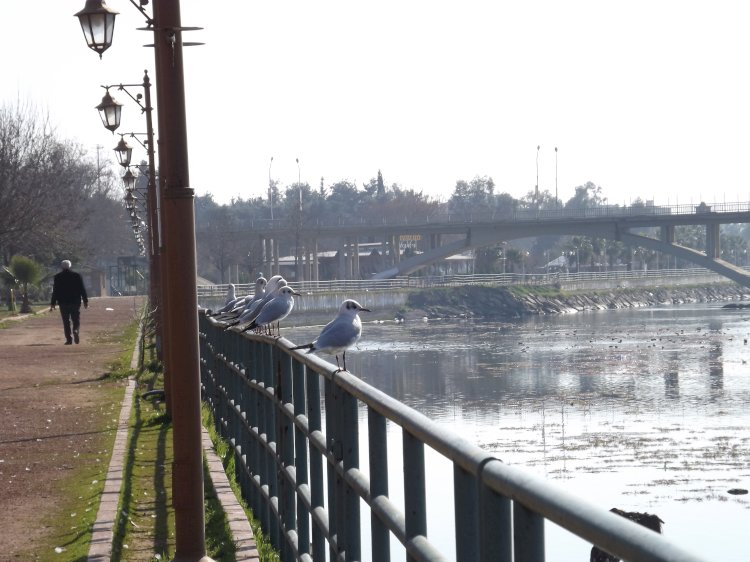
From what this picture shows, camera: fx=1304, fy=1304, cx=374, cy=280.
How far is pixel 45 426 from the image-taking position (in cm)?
1313

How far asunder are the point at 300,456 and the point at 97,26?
20.2 feet

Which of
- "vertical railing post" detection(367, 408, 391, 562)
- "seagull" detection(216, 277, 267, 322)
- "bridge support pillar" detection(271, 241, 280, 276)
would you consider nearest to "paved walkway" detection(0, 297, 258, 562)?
"seagull" detection(216, 277, 267, 322)

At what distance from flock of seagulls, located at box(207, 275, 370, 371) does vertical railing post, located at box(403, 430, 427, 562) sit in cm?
184

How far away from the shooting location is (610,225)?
293ft

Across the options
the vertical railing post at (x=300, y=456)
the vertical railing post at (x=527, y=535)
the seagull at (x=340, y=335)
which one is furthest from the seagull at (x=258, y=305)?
the vertical railing post at (x=527, y=535)

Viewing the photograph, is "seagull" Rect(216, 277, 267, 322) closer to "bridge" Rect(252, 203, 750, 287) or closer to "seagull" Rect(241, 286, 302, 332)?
"seagull" Rect(241, 286, 302, 332)

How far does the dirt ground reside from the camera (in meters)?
8.51

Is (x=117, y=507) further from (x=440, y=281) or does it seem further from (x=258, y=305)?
(x=440, y=281)

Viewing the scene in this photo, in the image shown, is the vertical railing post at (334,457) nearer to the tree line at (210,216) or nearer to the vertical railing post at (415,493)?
the vertical railing post at (415,493)

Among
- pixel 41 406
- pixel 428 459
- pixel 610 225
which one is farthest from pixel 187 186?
pixel 610 225

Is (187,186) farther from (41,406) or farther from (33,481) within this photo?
(41,406)

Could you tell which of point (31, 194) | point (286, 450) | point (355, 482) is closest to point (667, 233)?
point (31, 194)

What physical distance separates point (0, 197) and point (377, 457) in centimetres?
4132

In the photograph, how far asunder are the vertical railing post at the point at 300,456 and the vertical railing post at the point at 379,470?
2.18m
